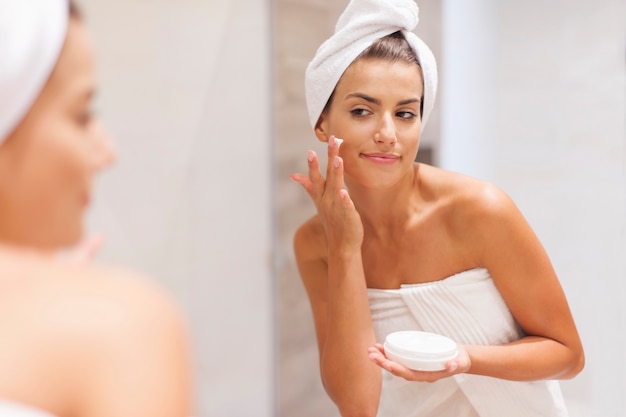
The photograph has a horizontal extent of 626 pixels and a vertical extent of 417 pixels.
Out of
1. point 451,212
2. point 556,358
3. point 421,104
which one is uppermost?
point 421,104

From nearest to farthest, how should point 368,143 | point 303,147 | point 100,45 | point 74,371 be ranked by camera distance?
point 74,371, point 100,45, point 368,143, point 303,147

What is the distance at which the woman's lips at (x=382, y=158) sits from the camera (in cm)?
86

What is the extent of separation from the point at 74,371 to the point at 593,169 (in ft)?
2.39

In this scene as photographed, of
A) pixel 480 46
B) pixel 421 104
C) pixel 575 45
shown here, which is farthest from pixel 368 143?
pixel 575 45

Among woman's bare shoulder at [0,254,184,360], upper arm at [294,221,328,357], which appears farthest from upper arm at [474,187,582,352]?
woman's bare shoulder at [0,254,184,360]

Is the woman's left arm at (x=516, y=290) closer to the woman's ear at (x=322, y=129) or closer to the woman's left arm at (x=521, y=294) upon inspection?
the woman's left arm at (x=521, y=294)

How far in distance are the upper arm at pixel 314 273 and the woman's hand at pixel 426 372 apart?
11cm

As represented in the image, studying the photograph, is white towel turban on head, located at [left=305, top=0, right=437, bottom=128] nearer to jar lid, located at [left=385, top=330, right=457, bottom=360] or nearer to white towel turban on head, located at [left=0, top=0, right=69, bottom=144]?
jar lid, located at [left=385, top=330, right=457, bottom=360]

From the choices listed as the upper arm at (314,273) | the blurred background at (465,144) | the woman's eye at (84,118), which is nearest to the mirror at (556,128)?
the blurred background at (465,144)

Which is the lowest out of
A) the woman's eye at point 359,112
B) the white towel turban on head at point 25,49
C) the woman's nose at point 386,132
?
the woman's nose at point 386,132

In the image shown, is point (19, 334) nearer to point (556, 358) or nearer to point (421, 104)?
point (421, 104)

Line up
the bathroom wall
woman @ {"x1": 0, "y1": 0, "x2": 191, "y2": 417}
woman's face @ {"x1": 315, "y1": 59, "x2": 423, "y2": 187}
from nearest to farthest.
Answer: woman @ {"x1": 0, "y1": 0, "x2": 191, "y2": 417}, the bathroom wall, woman's face @ {"x1": 315, "y1": 59, "x2": 423, "y2": 187}

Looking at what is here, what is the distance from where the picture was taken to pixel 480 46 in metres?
0.90

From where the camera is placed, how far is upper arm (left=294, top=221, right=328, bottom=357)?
36.6 inches
